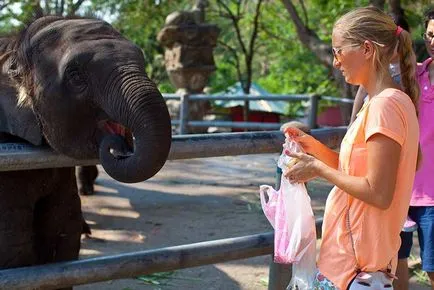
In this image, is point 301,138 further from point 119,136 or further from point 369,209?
point 119,136

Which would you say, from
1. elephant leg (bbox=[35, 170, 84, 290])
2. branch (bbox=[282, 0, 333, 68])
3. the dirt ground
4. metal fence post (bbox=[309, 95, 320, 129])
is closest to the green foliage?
branch (bbox=[282, 0, 333, 68])

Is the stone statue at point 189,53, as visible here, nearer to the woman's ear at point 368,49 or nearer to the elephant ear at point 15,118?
the elephant ear at point 15,118

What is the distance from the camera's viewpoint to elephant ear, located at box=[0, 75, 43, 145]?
3.16 m

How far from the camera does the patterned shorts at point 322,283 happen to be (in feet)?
8.18

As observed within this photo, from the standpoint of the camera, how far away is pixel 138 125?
9.04 feet

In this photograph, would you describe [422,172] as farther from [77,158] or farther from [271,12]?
[271,12]

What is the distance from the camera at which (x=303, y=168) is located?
7.90ft

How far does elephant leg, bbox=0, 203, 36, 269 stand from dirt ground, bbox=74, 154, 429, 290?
1273 mm

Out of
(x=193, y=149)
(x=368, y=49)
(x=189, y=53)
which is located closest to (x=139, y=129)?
(x=193, y=149)

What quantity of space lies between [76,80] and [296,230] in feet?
4.13

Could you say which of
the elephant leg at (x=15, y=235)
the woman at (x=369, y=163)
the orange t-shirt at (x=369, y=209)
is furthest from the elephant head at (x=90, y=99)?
the orange t-shirt at (x=369, y=209)

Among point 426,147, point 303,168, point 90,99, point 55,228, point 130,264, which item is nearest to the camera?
point 303,168

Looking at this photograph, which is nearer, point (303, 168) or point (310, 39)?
point (303, 168)

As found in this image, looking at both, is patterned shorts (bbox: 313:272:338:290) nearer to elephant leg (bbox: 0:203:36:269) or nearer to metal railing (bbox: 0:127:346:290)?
metal railing (bbox: 0:127:346:290)
